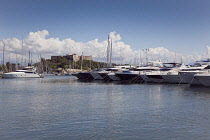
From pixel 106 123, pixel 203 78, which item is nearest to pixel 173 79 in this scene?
pixel 203 78

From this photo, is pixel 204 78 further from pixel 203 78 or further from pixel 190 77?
pixel 190 77

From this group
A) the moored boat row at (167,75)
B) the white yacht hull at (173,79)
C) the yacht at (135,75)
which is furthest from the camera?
the yacht at (135,75)

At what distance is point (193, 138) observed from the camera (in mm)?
16859

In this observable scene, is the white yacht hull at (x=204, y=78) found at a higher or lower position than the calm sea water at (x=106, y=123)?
higher

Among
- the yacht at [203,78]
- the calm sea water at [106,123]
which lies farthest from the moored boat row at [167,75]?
the calm sea water at [106,123]

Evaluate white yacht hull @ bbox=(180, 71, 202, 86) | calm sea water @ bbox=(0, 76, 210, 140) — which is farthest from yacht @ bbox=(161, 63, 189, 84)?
calm sea water @ bbox=(0, 76, 210, 140)

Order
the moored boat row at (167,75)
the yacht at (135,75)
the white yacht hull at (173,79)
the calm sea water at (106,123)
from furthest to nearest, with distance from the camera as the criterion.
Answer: the yacht at (135,75) → the white yacht hull at (173,79) → the moored boat row at (167,75) → the calm sea water at (106,123)

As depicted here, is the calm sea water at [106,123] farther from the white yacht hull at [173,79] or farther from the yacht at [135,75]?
the yacht at [135,75]

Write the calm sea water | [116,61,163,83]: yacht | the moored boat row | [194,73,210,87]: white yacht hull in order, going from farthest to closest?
[116,61,163,83]: yacht
the moored boat row
[194,73,210,87]: white yacht hull
the calm sea water

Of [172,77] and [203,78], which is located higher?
[203,78]

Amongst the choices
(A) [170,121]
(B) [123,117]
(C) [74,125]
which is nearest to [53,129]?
(C) [74,125]

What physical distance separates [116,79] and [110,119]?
62009 millimetres

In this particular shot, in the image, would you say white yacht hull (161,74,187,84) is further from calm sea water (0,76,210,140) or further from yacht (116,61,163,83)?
A: calm sea water (0,76,210,140)

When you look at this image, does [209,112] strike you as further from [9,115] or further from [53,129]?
[9,115]
